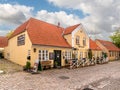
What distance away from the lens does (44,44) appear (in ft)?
61.9

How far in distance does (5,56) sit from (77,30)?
1510cm

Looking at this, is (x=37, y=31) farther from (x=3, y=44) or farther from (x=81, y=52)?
(x=3, y=44)

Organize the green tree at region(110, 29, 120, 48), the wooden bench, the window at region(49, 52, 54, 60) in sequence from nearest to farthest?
1. the wooden bench
2. the window at region(49, 52, 54, 60)
3. the green tree at region(110, 29, 120, 48)

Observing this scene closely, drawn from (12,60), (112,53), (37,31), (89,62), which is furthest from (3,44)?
(112,53)

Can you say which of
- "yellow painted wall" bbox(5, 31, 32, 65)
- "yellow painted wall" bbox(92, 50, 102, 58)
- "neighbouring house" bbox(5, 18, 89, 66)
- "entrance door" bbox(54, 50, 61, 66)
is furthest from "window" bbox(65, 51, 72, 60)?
"yellow painted wall" bbox(92, 50, 102, 58)

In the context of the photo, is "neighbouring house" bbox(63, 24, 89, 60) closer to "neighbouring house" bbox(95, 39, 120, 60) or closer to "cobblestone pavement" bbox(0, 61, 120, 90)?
"cobblestone pavement" bbox(0, 61, 120, 90)

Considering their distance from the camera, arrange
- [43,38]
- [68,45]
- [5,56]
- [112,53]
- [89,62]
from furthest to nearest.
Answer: [112,53]
[5,56]
[89,62]
[68,45]
[43,38]

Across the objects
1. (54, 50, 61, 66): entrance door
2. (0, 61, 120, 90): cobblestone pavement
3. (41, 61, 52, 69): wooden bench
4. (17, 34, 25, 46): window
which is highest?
(17, 34, 25, 46): window

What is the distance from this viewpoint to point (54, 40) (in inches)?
850

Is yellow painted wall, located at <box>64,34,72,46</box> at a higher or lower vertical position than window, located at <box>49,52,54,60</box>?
higher

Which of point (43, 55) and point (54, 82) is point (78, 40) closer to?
point (43, 55)

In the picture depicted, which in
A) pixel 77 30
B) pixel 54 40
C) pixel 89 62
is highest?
pixel 77 30

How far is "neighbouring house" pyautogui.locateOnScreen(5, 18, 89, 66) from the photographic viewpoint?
18602mm

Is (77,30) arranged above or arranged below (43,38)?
above
